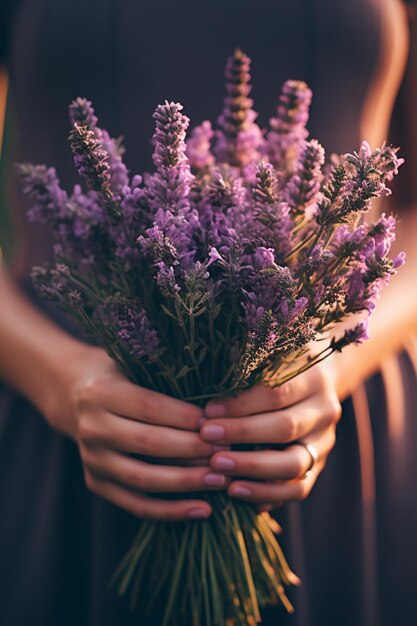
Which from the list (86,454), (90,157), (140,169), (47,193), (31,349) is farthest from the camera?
(140,169)

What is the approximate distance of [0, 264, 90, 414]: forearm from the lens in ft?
2.76

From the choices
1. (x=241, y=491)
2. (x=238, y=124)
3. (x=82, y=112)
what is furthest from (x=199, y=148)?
(x=241, y=491)

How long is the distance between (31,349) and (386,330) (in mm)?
516

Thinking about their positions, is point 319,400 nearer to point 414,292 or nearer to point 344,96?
point 414,292

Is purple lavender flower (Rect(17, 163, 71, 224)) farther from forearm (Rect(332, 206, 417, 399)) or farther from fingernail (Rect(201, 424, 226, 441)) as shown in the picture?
forearm (Rect(332, 206, 417, 399))

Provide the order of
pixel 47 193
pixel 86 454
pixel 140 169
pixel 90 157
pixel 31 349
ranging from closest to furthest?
1. pixel 90 157
2. pixel 47 193
3. pixel 86 454
4. pixel 31 349
5. pixel 140 169

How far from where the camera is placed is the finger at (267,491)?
2.23 ft

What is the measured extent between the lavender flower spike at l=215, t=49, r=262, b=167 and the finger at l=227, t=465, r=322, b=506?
0.36 meters

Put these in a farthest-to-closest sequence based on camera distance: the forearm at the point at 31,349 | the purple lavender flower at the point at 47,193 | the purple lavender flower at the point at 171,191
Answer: the forearm at the point at 31,349
the purple lavender flower at the point at 47,193
the purple lavender flower at the point at 171,191

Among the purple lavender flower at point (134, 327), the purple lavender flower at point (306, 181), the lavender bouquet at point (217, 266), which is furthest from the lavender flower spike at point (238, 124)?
the purple lavender flower at point (134, 327)

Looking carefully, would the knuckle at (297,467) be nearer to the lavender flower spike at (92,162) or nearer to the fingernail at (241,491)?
the fingernail at (241,491)

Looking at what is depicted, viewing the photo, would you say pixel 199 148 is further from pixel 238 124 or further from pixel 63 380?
pixel 63 380

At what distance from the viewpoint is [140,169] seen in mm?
1017

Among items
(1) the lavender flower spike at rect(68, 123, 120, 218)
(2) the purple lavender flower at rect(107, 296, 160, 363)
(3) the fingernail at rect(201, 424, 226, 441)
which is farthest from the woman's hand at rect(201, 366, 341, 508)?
(1) the lavender flower spike at rect(68, 123, 120, 218)
